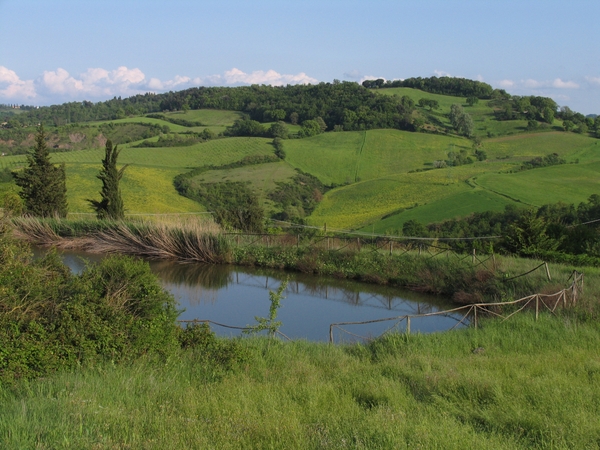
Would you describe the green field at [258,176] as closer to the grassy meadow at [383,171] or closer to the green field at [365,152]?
the grassy meadow at [383,171]

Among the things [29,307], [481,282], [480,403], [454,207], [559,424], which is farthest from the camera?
[454,207]

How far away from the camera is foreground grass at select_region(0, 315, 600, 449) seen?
454cm

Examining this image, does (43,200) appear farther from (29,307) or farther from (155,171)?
(155,171)

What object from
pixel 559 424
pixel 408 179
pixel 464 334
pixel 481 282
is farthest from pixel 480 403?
pixel 408 179

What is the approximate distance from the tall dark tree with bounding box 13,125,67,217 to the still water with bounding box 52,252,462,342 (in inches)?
303

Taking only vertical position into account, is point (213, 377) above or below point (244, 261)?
above

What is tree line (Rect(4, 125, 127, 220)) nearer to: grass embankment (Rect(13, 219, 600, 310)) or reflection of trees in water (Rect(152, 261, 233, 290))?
grass embankment (Rect(13, 219, 600, 310))

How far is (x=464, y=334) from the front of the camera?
32.0 ft

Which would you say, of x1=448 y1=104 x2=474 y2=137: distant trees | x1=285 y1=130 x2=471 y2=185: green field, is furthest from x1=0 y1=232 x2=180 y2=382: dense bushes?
x1=448 y1=104 x2=474 y2=137: distant trees

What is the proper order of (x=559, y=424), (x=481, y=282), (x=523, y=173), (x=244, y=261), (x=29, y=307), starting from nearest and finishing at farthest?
(x=559, y=424) < (x=29, y=307) < (x=481, y=282) < (x=244, y=261) < (x=523, y=173)

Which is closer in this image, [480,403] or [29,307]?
[480,403]

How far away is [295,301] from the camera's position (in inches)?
624

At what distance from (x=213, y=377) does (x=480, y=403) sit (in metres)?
2.99

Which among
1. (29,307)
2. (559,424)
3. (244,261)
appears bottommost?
(244,261)
